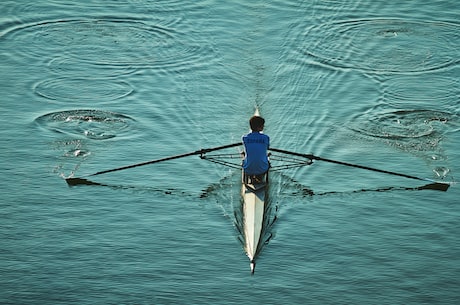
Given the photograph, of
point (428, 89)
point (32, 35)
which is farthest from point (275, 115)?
point (32, 35)

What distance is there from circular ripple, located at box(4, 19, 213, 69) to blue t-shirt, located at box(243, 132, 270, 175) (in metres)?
6.84

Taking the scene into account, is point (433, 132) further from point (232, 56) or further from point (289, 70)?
point (232, 56)

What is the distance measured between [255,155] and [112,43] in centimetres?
918

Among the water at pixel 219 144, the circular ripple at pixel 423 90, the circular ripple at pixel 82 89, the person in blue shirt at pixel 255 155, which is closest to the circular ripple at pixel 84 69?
the water at pixel 219 144

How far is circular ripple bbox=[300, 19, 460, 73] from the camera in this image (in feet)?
81.5

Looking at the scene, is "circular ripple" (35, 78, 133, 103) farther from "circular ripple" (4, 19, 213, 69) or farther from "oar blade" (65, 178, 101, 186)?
"oar blade" (65, 178, 101, 186)

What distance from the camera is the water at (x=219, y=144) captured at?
16422 mm

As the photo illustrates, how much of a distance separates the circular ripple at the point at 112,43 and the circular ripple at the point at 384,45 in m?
3.27

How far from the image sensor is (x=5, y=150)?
67.9 feet

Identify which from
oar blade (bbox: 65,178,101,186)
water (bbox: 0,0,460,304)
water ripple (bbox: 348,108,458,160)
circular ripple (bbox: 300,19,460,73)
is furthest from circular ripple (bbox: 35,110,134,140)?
circular ripple (bbox: 300,19,460,73)

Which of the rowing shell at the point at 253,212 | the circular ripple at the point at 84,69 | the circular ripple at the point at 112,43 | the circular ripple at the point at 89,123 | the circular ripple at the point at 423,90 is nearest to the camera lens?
the rowing shell at the point at 253,212

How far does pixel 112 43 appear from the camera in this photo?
85.1 feet

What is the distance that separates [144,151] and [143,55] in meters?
5.26

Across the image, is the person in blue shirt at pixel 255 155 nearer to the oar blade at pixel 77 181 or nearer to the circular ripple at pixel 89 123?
the oar blade at pixel 77 181
